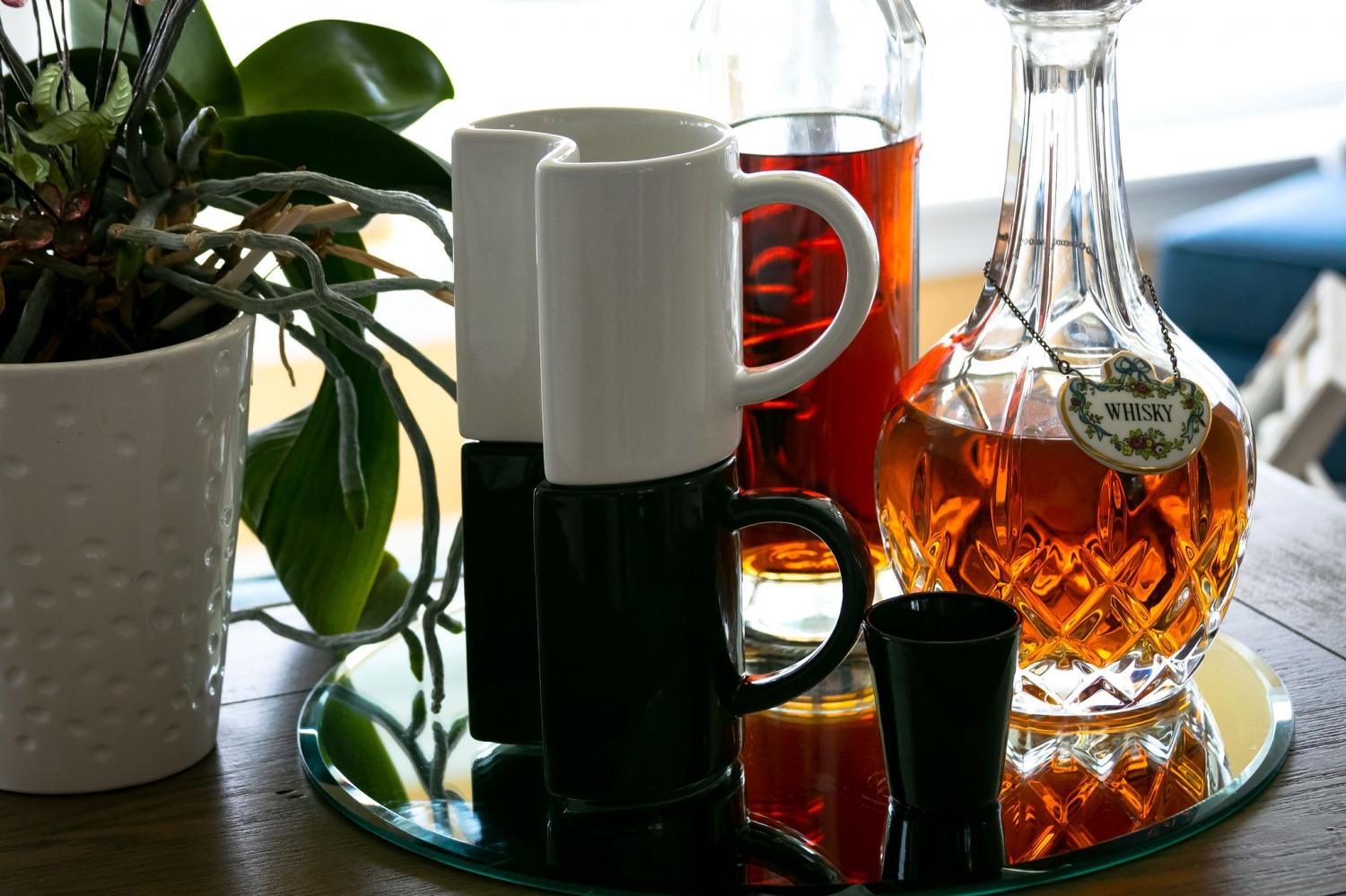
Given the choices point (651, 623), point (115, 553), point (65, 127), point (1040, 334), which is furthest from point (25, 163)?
point (1040, 334)

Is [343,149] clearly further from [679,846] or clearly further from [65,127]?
[679,846]

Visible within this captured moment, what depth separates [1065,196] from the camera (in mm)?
519

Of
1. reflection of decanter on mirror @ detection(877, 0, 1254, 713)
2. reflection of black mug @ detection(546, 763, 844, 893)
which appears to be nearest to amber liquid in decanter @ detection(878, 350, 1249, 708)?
reflection of decanter on mirror @ detection(877, 0, 1254, 713)

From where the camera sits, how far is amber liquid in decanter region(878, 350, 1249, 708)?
0.49 metres

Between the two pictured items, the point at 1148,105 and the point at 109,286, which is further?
the point at 1148,105

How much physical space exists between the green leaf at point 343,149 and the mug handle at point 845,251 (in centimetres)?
18

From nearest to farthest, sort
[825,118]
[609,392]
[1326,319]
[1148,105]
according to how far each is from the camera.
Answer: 1. [609,392]
2. [825,118]
3. [1326,319]
4. [1148,105]

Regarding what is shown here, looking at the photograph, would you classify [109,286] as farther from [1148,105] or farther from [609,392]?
[1148,105]

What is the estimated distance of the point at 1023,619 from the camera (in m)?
0.50

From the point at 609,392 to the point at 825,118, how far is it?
204 mm

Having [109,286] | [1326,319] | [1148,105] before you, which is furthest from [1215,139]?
[109,286]

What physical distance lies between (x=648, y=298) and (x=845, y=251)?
0.21 feet

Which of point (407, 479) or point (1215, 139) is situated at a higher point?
point (1215, 139)

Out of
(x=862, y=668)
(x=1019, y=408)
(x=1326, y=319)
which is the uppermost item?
(x=1019, y=408)
